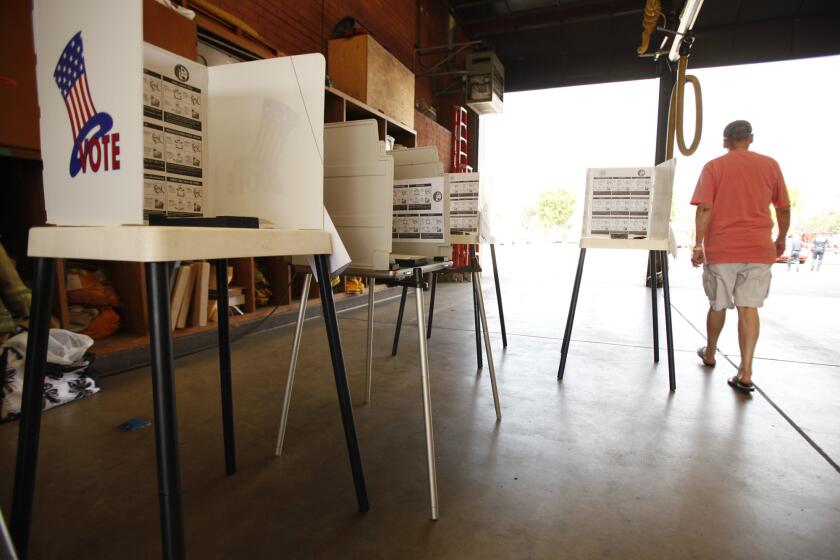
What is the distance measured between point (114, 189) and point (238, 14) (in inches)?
125

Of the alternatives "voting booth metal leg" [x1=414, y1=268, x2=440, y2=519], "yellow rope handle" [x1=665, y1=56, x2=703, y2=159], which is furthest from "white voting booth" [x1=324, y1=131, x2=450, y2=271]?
"yellow rope handle" [x1=665, y1=56, x2=703, y2=159]

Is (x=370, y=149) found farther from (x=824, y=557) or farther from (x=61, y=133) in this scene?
(x=824, y=557)

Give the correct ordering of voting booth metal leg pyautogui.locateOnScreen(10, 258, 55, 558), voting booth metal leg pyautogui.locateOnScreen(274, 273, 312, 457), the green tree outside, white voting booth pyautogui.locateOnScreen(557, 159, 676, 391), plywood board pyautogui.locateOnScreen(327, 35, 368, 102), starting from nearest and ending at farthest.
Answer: voting booth metal leg pyautogui.locateOnScreen(10, 258, 55, 558)
voting booth metal leg pyautogui.locateOnScreen(274, 273, 312, 457)
white voting booth pyautogui.locateOnScreen(557, 159, 676, 391)
plywood board pyautogui.locateOnScreen(327, 35, 368, 102)
the green tree outside

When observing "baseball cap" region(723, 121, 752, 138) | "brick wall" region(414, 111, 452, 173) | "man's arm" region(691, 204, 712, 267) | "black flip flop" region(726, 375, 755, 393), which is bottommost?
"black flip flop" region(726, 375, 755, 393)

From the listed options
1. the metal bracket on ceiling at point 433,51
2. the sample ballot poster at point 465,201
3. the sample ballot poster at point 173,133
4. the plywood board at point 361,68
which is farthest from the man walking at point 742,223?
the metal bracket on ceiling at point 433,51

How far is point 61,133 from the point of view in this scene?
808 mm

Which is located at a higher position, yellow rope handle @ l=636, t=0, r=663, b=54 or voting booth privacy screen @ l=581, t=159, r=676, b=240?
yellow rope handle @ l=636, t=0, r=663, b=54

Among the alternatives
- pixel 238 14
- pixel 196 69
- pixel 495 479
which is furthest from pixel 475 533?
pixel 238 14

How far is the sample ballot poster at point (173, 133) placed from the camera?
95cm

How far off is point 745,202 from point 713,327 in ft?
2.50

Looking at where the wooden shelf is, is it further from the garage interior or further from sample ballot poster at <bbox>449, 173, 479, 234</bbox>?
sample ballot poster at <bbox>449, 173, 479, 234</bbox>

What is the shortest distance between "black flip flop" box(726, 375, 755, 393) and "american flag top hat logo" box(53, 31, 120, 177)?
2.76 metres

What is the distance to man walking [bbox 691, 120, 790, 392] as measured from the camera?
2287 mm

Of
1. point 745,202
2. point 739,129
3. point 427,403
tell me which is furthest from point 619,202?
point 427,403
